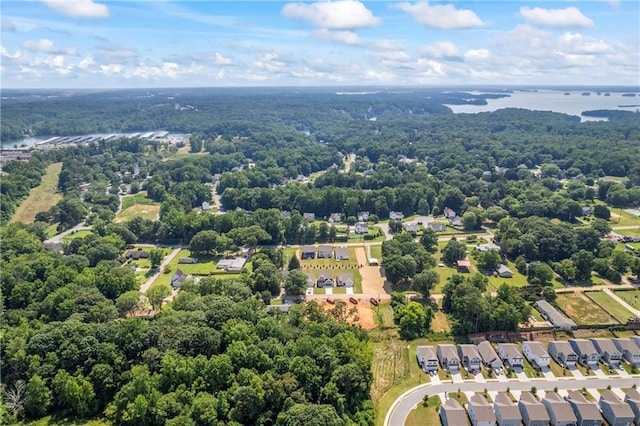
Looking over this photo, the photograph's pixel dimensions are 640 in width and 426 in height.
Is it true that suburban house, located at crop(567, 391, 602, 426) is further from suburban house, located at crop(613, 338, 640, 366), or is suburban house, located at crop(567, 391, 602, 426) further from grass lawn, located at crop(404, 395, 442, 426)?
grass lawn, located at crop(404, 395, 442, 426)

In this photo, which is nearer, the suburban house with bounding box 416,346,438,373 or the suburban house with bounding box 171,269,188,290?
the suburban house with bounding box 416,346,438,373

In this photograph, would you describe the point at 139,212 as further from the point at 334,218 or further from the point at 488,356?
the point at 488,356

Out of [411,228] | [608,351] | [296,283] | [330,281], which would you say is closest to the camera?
[608,351]

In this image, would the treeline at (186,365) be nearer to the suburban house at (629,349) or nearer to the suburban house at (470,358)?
the suburban house at (470,358)

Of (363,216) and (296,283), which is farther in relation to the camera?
(363,216)

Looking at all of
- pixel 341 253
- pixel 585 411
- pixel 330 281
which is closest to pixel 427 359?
pixel 585 411

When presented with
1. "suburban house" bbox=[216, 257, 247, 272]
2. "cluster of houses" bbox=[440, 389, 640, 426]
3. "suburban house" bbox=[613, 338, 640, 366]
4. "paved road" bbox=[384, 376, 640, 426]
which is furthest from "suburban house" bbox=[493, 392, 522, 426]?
"suburban house" bbox=[216, 257, 247, 272]

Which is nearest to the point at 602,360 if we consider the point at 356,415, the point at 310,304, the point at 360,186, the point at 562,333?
the point at 562,333

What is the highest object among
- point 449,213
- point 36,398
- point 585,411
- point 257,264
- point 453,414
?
point 257,264

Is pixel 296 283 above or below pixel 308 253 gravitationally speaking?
above
